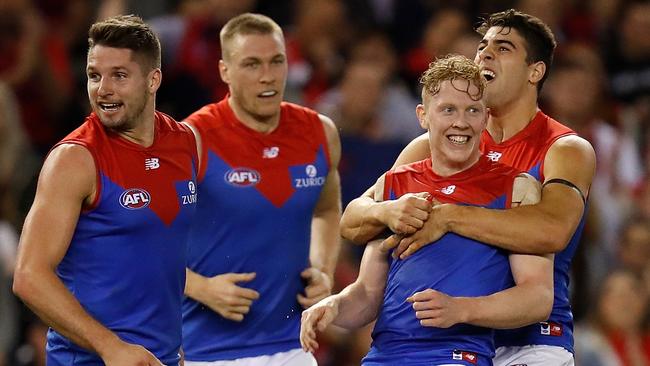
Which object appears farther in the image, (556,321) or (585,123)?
(585,123)

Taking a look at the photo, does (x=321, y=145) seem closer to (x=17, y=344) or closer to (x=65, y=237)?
(x=65, y=237)

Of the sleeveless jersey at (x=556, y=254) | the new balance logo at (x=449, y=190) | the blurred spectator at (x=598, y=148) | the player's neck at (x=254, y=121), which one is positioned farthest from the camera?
the blurred spectator at (x=598, y=148)

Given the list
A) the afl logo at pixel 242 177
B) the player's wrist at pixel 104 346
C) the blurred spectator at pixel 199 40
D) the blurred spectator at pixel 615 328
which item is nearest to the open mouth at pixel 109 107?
the player's wrist at pixel 104 346

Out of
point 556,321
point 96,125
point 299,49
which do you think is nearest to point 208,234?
point 96,125

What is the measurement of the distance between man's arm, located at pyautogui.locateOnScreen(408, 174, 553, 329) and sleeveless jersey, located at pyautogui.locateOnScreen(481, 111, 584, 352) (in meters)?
0.59

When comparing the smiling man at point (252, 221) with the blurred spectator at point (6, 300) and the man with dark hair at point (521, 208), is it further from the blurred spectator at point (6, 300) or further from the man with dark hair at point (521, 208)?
the blurred spectator at point (6, 300)

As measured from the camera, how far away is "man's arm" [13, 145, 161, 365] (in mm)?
5016

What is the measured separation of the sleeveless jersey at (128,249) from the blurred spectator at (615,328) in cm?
493

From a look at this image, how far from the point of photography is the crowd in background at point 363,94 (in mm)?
9539

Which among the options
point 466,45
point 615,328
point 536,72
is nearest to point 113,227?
point 536,72

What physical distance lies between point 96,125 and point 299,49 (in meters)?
5.69

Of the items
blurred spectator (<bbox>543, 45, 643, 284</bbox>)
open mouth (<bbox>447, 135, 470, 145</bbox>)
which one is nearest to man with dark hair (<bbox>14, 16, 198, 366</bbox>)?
open mouth (<bbox>447, 135, 470, 145</bbox>)

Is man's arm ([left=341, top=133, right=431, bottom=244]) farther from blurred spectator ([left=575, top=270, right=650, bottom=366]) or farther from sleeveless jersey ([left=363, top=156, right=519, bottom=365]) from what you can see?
blurred spectator ([left=575, top=270, right=650, bottom=366])

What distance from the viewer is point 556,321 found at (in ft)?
19.3
